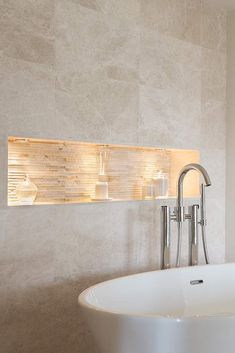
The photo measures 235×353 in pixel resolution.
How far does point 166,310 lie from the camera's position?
105 inches

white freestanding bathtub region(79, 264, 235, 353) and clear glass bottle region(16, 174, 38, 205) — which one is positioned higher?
clear glass bottle region(16, 174, 38, 205)

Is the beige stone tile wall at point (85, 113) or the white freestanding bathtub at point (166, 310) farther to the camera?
the beige stone tile wall at point (85, 113)

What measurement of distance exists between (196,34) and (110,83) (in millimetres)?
977

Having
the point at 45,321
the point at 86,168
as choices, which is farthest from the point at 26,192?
the point at 45,321

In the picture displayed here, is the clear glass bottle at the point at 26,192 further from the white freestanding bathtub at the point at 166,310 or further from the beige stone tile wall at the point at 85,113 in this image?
the white freestanding bathtub at the point at 166,310

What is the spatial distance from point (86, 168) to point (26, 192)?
0.54 meters

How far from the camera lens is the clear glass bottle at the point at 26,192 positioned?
7.99 feet

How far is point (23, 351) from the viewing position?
7.77ft

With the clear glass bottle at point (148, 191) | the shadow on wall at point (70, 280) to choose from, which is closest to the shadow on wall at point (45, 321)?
the shadow on wall at point (70, 280)

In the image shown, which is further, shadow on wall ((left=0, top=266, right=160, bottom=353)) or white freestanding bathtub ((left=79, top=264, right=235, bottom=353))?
shadow on wall ((left=0, top=266, right=160, bottom=353))

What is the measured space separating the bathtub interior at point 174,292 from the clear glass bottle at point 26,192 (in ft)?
1.97

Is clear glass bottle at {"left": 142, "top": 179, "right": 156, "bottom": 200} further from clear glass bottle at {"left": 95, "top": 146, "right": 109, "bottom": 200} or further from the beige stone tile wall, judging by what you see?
clear glass bottle at {"left": 95, "top": 146, "right": 109, "bottom": 200}

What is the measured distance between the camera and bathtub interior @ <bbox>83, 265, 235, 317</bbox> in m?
2.38

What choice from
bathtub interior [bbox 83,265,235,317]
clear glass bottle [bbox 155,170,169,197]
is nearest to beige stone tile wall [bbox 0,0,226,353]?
clear glass bottle [bbox 155,170,169,197]
